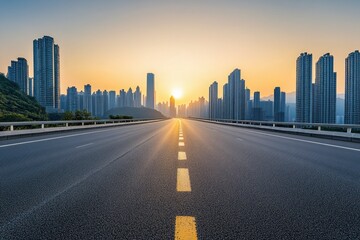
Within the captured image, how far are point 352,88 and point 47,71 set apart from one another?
18515cm

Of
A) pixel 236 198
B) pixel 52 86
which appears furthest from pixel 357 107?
pixel 52 86

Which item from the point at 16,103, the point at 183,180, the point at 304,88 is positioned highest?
the point at 304,88

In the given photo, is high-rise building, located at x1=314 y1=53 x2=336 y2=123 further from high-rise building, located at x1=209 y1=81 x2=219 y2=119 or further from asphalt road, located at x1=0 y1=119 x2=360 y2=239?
asphalt road, located at x1=0 y1=119 x2=360 y2=239

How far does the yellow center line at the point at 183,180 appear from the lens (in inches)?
165

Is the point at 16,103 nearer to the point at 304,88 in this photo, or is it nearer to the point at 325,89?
the point at 304,88

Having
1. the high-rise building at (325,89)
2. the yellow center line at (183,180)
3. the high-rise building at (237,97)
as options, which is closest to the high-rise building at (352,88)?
the high-rise building at (325,89)

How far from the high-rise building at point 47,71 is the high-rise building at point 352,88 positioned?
171 metres

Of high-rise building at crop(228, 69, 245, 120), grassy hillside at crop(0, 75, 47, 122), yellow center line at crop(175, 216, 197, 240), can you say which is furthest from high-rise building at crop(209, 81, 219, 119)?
yellow center line at crop(175, 216, 197, 240)

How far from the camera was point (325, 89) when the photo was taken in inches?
3420

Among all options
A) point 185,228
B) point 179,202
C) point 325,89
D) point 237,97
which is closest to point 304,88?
point 325,89

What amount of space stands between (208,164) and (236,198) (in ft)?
9.78

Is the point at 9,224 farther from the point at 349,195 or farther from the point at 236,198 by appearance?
the point at 349,195

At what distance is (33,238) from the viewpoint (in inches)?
94.6

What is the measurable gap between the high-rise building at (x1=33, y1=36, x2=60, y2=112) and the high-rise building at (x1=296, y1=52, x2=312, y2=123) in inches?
6227
